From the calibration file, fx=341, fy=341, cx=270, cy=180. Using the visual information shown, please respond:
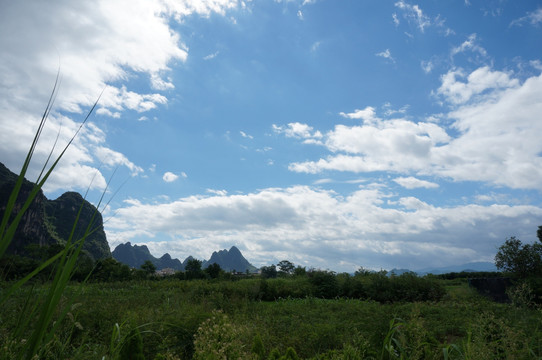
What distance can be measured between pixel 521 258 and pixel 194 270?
59.5 feet

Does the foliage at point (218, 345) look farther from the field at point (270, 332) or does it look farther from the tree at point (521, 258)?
the tree at point (521, 258)

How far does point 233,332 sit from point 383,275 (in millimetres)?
14341

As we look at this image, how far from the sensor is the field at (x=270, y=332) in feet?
5.51

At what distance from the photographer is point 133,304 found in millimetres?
8336

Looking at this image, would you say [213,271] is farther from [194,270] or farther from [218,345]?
[218,345]

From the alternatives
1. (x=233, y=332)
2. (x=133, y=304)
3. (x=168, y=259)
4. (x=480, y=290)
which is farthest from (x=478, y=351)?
(x=168, y=259)

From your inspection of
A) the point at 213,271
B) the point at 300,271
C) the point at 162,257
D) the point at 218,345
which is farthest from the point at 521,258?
the point at 162,257

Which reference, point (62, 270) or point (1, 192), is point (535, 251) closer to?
point (62, 270)

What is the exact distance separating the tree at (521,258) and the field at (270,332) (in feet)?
39.7

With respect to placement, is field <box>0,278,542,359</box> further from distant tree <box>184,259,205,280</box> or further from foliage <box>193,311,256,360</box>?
distant tree <box>184,259,205,280</box>

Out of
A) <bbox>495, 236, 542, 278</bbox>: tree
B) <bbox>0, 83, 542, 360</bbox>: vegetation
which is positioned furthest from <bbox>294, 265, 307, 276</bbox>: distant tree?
<bbox>495, 236, 542, 278</bbox>: tree

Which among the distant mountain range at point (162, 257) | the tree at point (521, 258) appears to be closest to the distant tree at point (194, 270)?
the tree at point (521, 258)

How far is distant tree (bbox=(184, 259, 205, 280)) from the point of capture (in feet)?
63.9

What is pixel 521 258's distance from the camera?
18.3m
